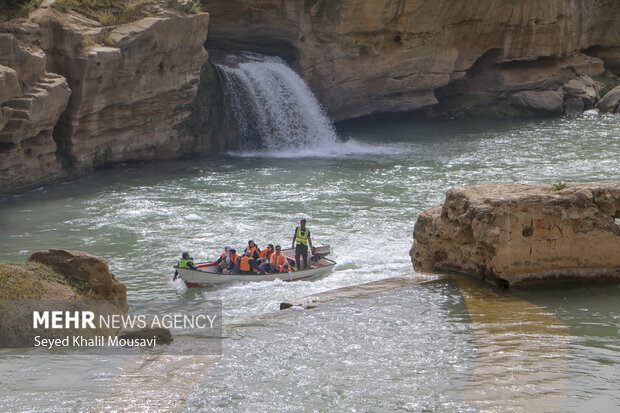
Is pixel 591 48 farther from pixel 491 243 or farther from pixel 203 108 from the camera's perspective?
pixel 491 243

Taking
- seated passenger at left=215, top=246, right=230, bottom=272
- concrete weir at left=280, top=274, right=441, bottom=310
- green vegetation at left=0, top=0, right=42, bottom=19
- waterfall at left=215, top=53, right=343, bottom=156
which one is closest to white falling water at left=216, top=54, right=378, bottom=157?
waterfall at left=215, top=53, right=343, bottom=156

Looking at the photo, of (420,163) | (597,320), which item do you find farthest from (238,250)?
(420,163)

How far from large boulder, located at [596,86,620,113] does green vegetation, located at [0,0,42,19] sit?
80.7 ft

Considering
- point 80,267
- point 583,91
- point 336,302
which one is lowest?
point 336,302

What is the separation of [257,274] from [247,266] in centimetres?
28

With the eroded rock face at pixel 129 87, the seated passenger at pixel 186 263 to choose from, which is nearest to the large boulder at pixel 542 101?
the eroded rock face at pixel 129 87

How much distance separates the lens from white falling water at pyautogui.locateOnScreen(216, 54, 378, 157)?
29.1 metres

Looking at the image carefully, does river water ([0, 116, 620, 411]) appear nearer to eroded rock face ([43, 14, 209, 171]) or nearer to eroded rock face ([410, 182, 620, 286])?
eroded rock face ([410, 182, 620, 286])

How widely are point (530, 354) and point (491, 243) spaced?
119 inches

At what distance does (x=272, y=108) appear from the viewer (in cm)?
2966

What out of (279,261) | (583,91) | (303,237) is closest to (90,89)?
(303,237)

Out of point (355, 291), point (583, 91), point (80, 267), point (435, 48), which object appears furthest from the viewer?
point (583, 91)

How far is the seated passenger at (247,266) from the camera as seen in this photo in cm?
1578

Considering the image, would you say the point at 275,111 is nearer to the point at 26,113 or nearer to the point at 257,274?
the point at 26,113
